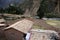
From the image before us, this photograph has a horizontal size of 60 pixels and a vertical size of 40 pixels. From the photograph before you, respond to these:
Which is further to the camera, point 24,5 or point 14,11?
point 24,5

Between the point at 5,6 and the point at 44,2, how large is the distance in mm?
1932

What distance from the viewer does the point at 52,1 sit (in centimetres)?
1016

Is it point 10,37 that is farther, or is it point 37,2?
point 37,2

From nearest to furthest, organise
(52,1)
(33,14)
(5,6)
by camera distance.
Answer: (33,14) < (5,6) < (52,1)

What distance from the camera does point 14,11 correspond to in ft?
26.6

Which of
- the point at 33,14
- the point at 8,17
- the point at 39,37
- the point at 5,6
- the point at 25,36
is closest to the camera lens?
the point at 39,37

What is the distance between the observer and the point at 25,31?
13.4ft

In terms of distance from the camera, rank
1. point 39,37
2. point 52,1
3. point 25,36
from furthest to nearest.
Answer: point 52,1 < point 25,36 < point 39,37

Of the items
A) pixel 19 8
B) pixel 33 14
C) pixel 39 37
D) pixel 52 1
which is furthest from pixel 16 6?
pixel 39 37

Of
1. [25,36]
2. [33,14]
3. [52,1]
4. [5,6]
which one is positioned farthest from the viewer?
[52,1]

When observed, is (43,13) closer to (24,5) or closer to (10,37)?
(24,5)

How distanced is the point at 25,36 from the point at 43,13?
172 inches

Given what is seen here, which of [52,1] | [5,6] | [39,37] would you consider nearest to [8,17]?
[5,6]

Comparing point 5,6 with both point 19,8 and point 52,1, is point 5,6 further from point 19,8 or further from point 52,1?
point 52,1
